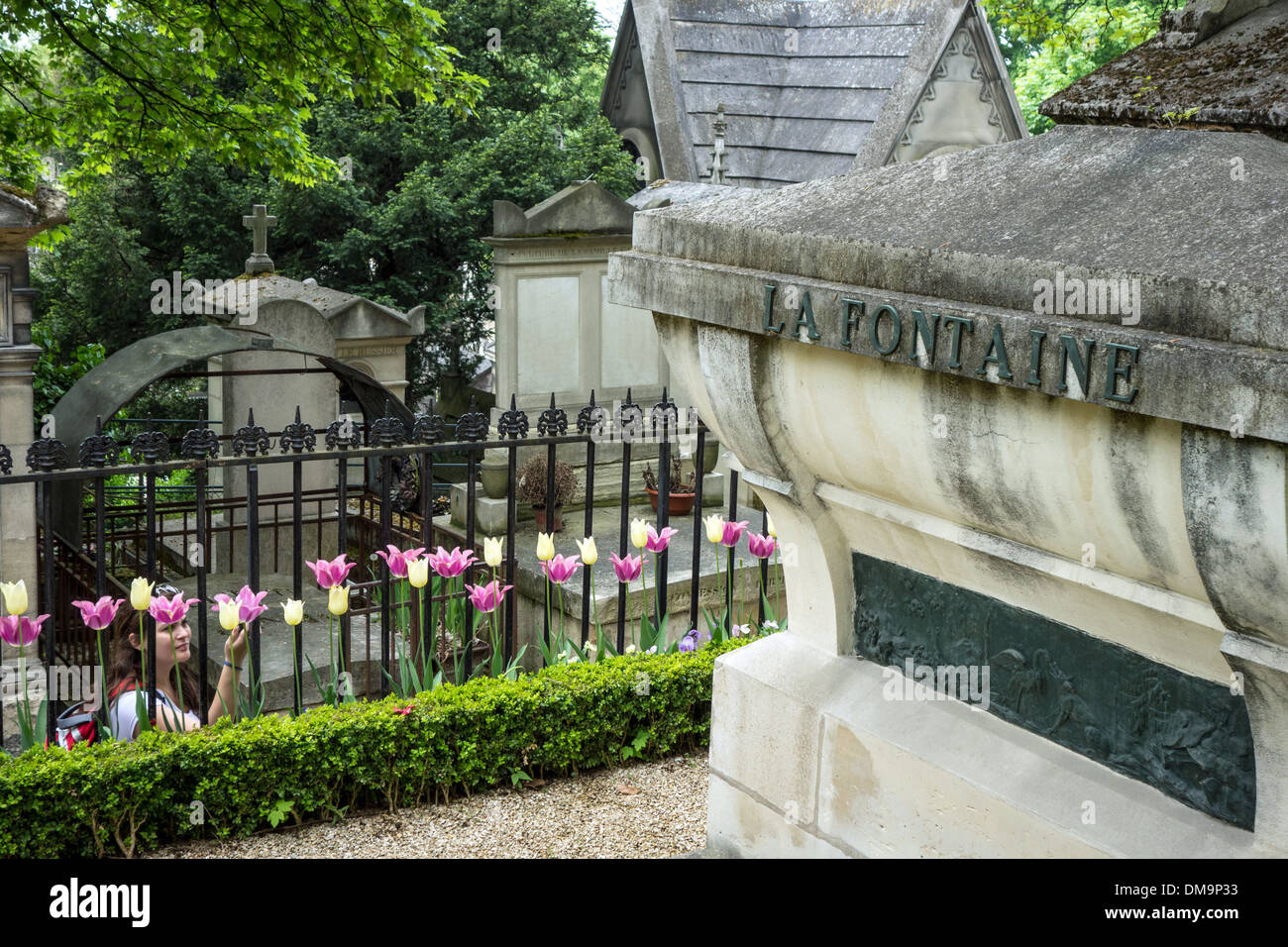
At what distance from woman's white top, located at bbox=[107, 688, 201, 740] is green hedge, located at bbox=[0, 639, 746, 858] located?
0.49 m

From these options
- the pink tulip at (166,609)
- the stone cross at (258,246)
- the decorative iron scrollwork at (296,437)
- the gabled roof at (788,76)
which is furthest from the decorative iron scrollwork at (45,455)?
the gabled roof at (788,76)

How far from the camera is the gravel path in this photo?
4.97m

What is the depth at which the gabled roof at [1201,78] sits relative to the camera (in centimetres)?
327

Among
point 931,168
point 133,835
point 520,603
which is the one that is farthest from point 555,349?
point 931,168

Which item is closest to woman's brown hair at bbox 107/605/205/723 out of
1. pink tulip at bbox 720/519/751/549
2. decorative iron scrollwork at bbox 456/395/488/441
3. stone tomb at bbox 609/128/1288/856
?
decorative iron scrollwork at bbox 456/395/488/441

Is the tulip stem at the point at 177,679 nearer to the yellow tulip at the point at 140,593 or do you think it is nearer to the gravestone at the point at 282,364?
the yellow tulip at the point at 140,593

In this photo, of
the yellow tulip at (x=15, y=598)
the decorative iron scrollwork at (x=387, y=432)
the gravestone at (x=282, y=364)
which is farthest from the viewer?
the gravestone at (x=282, y=364)

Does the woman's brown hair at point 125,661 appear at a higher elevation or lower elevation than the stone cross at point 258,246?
lower

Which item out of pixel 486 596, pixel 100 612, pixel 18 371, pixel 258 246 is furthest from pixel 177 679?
pixel 258 246

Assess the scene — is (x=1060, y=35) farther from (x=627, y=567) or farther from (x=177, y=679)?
(x=177, y=679)

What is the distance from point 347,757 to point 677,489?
22.1 feet

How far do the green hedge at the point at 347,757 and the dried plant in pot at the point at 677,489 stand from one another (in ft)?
17.0

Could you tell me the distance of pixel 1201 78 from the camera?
348 cm
